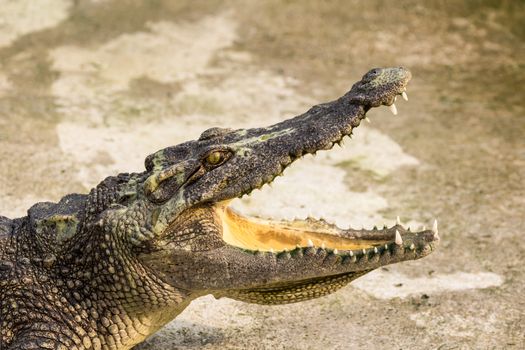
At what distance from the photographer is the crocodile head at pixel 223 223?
3.96 meters

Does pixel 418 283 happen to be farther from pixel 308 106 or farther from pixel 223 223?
pixel 308 106

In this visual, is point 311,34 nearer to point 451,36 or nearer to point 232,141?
point 451,36

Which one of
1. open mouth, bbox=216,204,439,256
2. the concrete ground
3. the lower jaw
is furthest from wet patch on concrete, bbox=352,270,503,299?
the lower jaw

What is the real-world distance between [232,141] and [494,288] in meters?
2.41

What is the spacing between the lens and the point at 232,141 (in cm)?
420

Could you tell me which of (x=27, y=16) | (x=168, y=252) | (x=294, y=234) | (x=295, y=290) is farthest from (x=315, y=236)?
(x=27, y=16)

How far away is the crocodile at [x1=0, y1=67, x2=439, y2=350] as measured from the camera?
3.96 meters

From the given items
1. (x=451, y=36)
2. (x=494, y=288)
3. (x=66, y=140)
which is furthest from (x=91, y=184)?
(x=451, y=36)

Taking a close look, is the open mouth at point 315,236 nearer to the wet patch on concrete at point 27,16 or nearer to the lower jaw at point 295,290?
the lower jaw at point 295,290

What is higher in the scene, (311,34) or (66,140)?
(311,34)

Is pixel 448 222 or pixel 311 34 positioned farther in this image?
pixel 311 34

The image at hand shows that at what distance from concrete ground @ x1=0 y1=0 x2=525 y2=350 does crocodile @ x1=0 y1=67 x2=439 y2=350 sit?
2.44 feet

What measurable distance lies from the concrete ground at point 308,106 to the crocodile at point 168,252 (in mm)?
743

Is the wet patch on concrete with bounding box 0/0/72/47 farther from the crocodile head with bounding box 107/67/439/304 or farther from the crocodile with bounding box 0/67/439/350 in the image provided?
the crocodile head with bounding box 107/67/439/304
